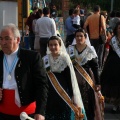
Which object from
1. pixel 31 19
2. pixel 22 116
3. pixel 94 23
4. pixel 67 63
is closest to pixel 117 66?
pixel 67 63

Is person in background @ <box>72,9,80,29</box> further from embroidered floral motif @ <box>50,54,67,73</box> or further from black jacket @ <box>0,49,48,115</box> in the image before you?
black jacket @ <box>0,49,48,115</box>

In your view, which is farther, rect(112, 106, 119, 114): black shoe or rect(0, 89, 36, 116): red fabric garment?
rect(112, 106, 119, 114): black shoe

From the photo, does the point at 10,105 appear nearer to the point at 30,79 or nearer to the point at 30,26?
the point at 30,79

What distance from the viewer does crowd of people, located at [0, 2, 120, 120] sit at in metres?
3.77

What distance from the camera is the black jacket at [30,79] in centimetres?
374

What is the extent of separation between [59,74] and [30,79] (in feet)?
7.19

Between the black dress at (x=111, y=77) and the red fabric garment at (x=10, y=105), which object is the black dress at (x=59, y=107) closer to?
the black dress at (x=111, y=77)

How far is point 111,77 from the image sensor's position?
7465mm

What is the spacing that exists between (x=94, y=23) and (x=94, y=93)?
4.20 meters

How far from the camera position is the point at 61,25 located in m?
14.6

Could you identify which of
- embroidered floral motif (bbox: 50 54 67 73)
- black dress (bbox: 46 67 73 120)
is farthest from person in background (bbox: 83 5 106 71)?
black dress (bbox: 46 67 73 120)

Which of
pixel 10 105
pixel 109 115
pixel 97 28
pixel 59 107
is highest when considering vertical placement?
pixel 97 28

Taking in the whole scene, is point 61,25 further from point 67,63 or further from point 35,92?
point 35,92

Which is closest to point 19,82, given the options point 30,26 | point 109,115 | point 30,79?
point 30,79
